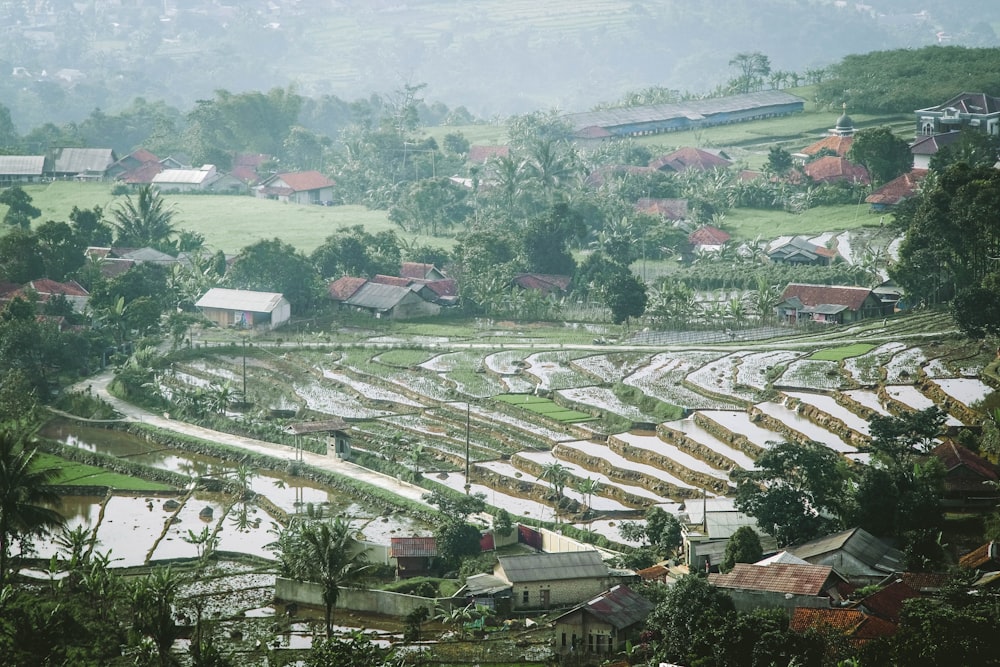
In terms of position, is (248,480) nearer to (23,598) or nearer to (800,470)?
(23,598)

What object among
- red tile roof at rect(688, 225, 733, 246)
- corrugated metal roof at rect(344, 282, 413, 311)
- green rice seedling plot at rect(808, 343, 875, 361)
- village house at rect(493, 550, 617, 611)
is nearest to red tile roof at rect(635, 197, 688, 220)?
red tile roof at rect(688, 225, 733, 246)

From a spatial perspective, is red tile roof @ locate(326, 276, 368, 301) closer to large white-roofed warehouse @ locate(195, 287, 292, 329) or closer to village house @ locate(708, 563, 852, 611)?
large white-roofed warehouse @ locate(195, 287, 292, 329)

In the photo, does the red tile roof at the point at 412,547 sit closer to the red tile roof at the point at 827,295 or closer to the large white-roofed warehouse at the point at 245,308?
the large white-roofed warehouse at the point at 245,308

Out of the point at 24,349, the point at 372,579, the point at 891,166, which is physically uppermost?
the point at 891,166

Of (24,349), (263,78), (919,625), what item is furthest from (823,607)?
(263,78)

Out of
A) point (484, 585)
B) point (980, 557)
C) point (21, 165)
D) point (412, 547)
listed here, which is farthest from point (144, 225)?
point (980, 557)

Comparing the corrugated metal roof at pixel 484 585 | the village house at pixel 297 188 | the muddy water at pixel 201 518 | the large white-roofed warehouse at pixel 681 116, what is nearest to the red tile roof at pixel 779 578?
the corrugated metal roof at pixel 484 585

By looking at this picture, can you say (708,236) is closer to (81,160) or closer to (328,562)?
(81,160)
